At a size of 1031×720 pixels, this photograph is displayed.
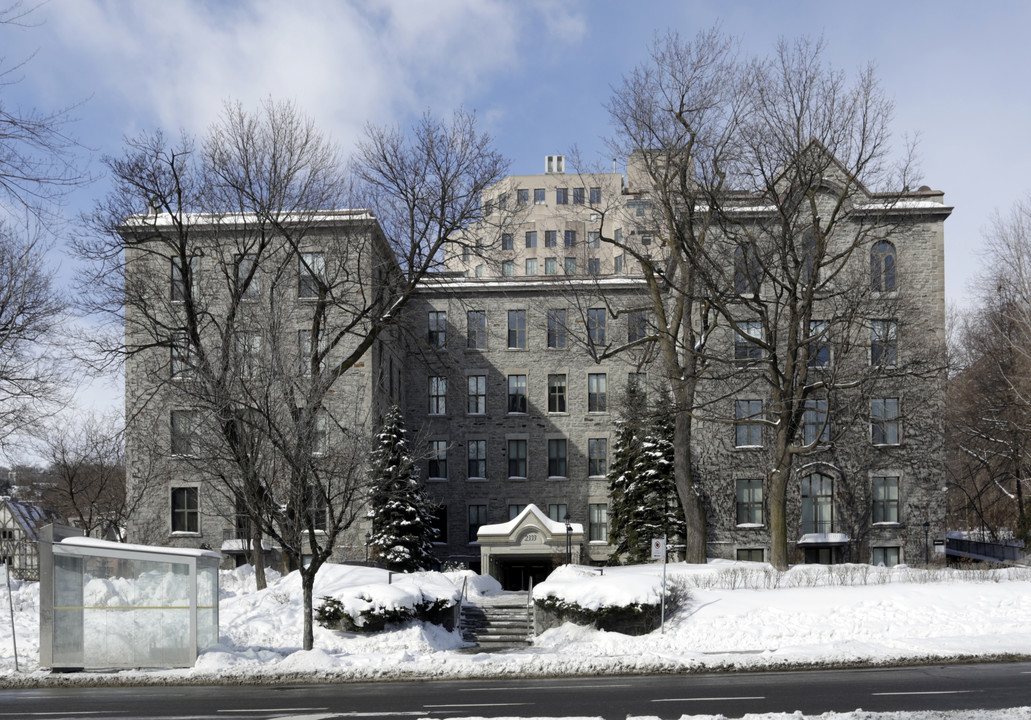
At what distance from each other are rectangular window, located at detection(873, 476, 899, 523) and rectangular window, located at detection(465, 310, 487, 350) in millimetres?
19985

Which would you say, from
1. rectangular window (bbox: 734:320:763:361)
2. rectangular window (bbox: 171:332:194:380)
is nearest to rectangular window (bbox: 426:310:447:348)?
rectangular window (bbox: 734:320:763:361)

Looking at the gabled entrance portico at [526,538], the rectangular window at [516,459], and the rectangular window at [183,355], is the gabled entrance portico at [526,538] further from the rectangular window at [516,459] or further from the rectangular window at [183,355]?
the rectangular window at [183,355]

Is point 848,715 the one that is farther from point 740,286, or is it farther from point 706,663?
point 740,286

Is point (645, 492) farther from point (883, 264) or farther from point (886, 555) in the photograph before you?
point (883, 264)

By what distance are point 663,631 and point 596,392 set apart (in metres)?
26.3

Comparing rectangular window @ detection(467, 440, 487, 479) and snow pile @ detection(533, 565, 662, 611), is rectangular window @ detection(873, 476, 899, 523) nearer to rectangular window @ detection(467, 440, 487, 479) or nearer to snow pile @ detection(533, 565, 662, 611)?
rectangular window @ detection(467, 440, 487, 479)

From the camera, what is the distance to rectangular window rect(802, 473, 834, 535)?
1604 inches

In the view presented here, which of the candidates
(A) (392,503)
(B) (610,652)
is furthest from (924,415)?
(B) (610,652)

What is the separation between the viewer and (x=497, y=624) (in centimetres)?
2652

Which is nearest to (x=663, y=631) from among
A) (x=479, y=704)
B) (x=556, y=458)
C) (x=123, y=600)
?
(x=479, y=704)

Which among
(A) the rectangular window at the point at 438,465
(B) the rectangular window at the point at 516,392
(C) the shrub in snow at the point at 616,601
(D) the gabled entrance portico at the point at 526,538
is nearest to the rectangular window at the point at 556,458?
(B) the rectangular window at the point at 516,392

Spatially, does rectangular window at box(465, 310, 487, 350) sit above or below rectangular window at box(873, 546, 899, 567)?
above

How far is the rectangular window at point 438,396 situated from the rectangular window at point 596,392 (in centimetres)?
744

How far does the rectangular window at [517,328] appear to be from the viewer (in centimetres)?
4788
